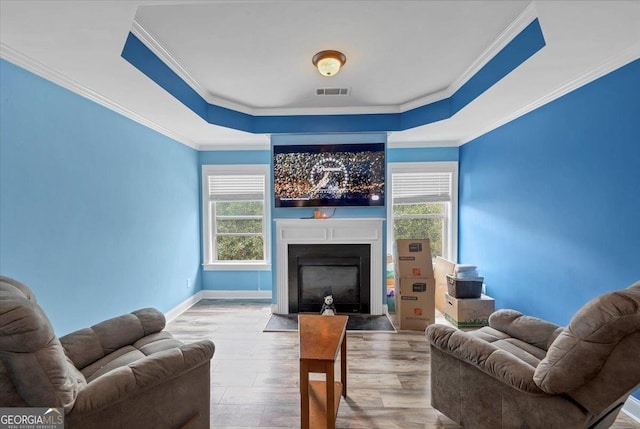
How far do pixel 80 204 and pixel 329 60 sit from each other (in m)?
2.35

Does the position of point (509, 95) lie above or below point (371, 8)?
below

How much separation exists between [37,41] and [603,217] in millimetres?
3966

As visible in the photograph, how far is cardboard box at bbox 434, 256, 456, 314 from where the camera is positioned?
12.5ft

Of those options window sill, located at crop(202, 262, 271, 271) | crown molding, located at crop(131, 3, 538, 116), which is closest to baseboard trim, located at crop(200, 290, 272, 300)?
window sill, located at crop(202, 262, 271, 271)

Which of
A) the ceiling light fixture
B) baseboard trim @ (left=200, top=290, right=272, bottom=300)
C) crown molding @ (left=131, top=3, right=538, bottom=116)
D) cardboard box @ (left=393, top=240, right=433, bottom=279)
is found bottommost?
baseboard trim @ (left=200, top=290, right=272, bottom=300)

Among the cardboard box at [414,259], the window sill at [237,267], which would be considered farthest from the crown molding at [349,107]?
the window sill at [237,267]

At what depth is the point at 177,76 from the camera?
103 inches

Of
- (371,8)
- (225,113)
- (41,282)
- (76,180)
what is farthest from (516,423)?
(225,113)

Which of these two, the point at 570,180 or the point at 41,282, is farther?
the point at 570,180

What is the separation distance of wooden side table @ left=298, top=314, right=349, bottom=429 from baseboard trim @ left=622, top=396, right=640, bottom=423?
1.93 metres

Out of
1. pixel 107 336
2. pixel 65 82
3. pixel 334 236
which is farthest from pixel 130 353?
pixel 334 236

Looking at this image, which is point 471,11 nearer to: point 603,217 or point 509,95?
point 509,95

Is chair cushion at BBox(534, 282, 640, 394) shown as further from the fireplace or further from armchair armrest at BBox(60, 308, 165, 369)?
the fireplace

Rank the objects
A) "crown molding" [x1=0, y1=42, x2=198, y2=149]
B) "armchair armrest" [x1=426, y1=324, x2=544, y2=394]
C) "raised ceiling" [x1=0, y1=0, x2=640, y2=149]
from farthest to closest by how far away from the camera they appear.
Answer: "crown molding" [x1=0, y1=42, x2=198, y2=149]
"raised ceiling" [x1=0, y1=0, x2=640, y2=149]
"armchair armrest" [x1=426, y1=324, x2=544, y2=394]
